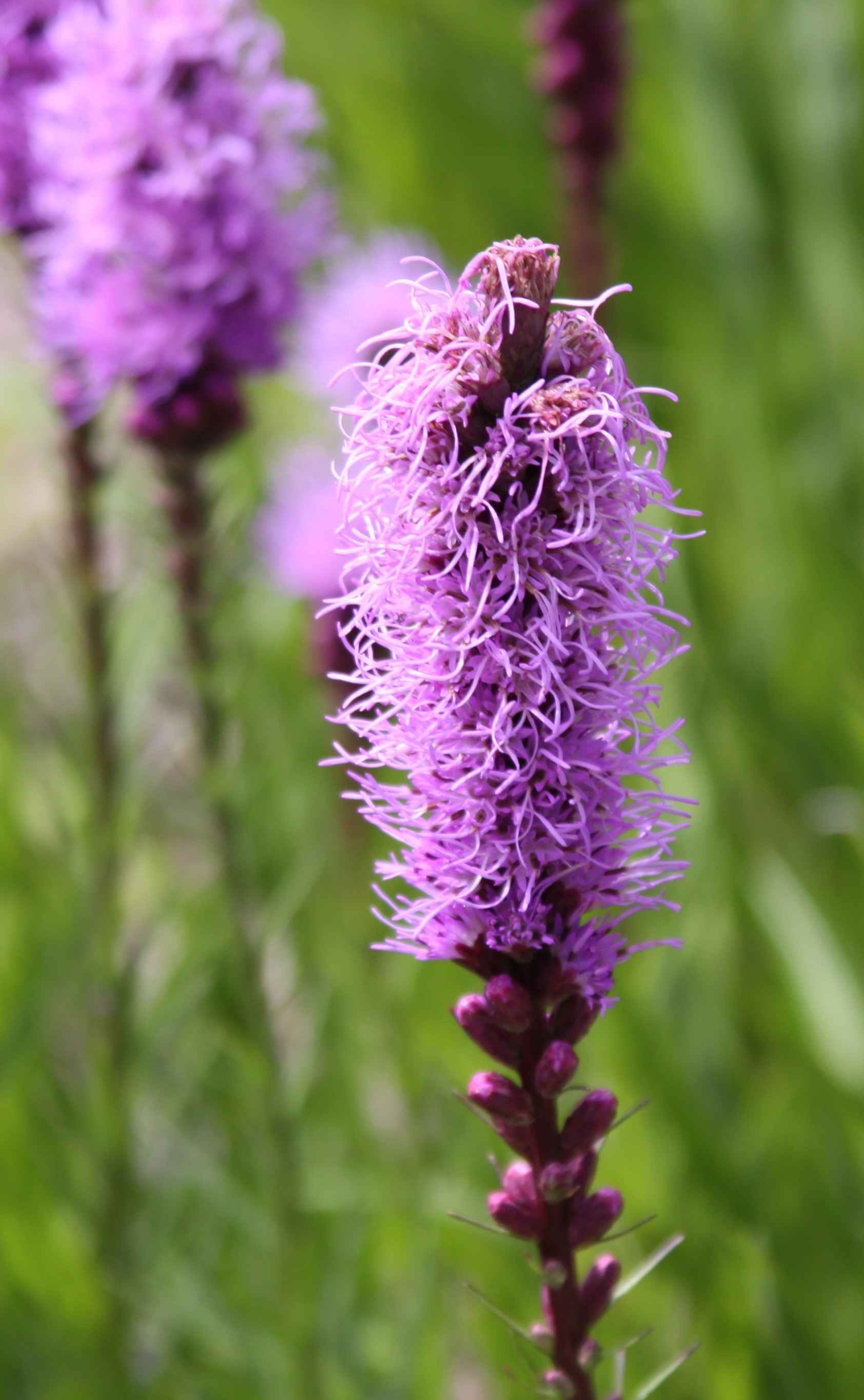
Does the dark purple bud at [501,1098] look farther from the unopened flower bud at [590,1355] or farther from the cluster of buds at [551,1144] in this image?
the unopened flower bud at [590,1355]

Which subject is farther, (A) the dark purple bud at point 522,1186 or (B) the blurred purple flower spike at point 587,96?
(B) the blurred purple flower spike at point 587,96

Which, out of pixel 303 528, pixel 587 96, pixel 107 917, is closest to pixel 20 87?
pixel 587 96

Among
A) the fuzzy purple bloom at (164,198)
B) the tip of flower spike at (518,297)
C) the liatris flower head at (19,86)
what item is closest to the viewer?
the tip of flower spike at (518,297)

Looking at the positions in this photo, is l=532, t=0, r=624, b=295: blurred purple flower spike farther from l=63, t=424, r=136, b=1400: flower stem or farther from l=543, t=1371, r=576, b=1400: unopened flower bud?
l=543, t=1371, r=576, b=1400: unopened flower bud

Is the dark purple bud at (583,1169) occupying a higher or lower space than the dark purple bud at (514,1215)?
higher

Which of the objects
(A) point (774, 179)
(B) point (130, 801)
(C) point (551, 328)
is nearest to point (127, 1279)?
(B) point (130, 801)

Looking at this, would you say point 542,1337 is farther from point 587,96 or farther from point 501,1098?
point 587,96

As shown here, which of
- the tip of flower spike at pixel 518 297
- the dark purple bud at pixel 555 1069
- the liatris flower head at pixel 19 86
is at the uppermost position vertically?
the liatris flower head at pixel 19 86

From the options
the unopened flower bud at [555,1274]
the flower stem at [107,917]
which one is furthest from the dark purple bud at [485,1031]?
the flower stem at [107,917]
